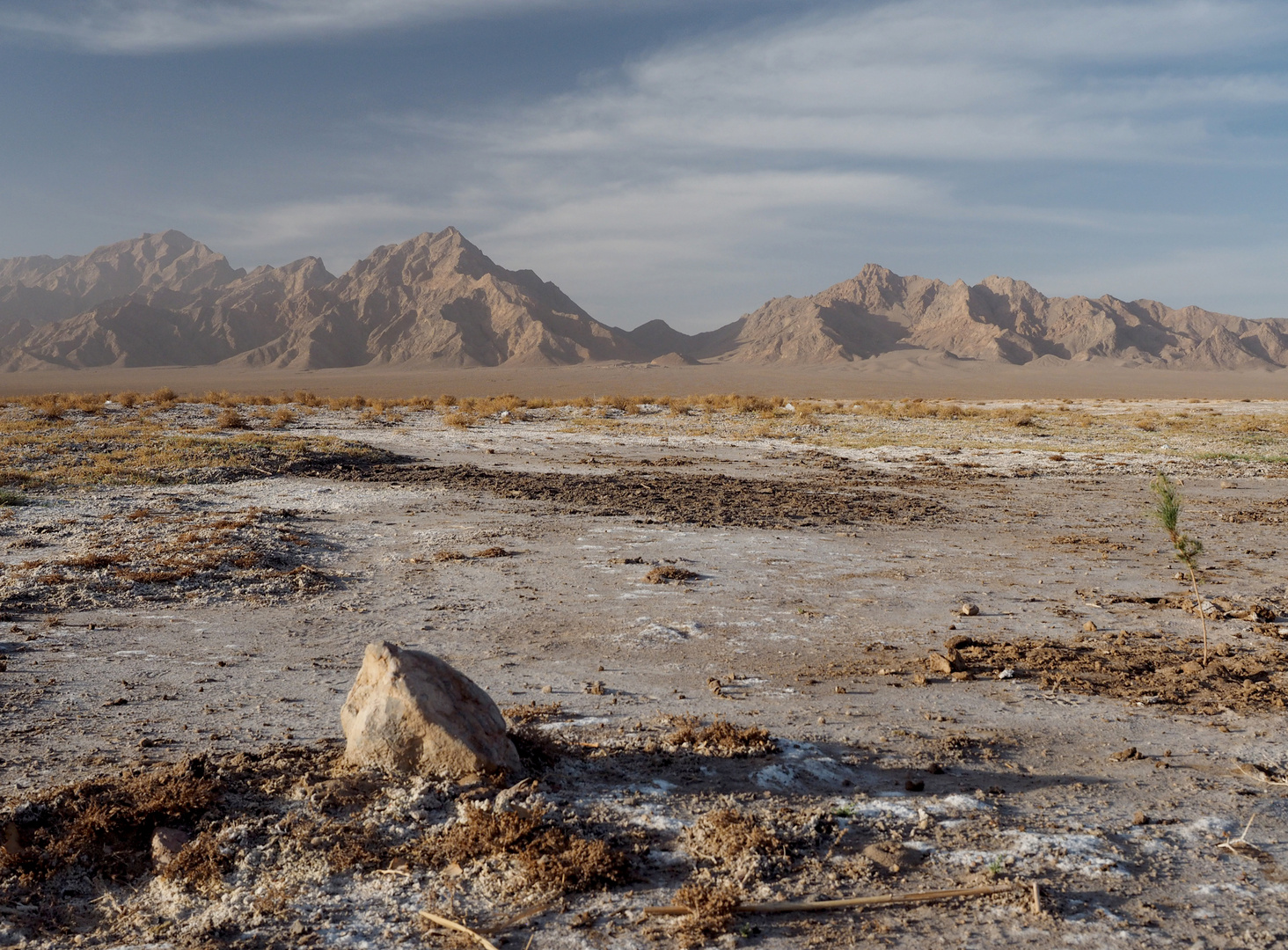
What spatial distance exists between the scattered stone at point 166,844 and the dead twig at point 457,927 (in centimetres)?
124

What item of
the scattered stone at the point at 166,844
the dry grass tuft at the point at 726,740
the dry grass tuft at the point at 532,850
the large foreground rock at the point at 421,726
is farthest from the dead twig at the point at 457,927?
the dry grass tuft at the point at 726,740

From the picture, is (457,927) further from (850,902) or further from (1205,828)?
(1205,828)

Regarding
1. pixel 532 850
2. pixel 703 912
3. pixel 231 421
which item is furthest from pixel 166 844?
pixel 231 421

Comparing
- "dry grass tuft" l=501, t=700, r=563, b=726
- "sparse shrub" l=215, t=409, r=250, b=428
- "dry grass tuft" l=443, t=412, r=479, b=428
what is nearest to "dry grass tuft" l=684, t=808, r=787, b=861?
"dry grass tuft" l=501, t=700, r=563, b=726

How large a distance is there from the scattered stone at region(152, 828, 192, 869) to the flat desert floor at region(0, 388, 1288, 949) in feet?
0.10

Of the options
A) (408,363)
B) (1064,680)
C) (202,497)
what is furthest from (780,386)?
(408,363)

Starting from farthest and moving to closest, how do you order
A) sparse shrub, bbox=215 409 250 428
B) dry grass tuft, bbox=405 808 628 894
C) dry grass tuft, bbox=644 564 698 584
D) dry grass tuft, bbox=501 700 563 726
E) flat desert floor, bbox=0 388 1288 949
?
1. sparse shrub, bbox=215 409 250 428
2. dry grass tuft, bbox=644 564 698 584
3. dry grass tuft, bbox=501 700 563 726
4. dry grass tuft, bbox=405 808 628 894
5. flat desert floor, bbox=0 388 1288 949

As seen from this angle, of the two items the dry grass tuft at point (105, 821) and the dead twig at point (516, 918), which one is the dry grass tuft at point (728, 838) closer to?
the dead twig at point (516, 918)

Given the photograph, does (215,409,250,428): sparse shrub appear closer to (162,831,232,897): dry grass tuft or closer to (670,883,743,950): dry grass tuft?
(162,831,232,897): dry grass tuft

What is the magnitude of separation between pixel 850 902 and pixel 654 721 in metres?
2.19

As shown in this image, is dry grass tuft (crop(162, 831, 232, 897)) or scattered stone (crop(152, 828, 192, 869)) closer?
dry grass tuft (crop(162, 831, 232, 897))

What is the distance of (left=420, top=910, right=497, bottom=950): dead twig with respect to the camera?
133 inches

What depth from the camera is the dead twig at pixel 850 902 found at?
141 inches

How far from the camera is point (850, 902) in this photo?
3.67 metres
